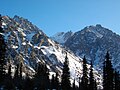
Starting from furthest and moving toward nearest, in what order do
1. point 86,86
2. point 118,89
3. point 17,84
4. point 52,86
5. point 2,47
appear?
1. point 17,84
2. point 52,86
3. point 118,89
4. point 86,86
5. point 2,47

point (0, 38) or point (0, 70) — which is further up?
point (0, 38)

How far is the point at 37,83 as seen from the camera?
10712 centimetres

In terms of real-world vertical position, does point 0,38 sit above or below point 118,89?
above

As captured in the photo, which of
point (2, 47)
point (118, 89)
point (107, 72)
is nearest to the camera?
point (2, 47)

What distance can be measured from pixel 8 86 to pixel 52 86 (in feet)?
91.0

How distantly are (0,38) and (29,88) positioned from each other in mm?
41445

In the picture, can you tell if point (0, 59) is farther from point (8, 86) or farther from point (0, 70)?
point (8, 86)

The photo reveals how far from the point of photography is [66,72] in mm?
79188

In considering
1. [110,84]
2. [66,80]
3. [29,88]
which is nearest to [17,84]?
[29,88]

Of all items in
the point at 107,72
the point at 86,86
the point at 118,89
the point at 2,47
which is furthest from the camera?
the point at 118,89

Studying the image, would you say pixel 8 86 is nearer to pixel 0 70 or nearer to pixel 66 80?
pixel 66 80

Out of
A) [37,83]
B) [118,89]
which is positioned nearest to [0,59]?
[118,89]

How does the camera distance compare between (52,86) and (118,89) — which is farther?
(52,86)

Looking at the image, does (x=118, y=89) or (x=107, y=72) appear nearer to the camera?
(x=107, y=72)
